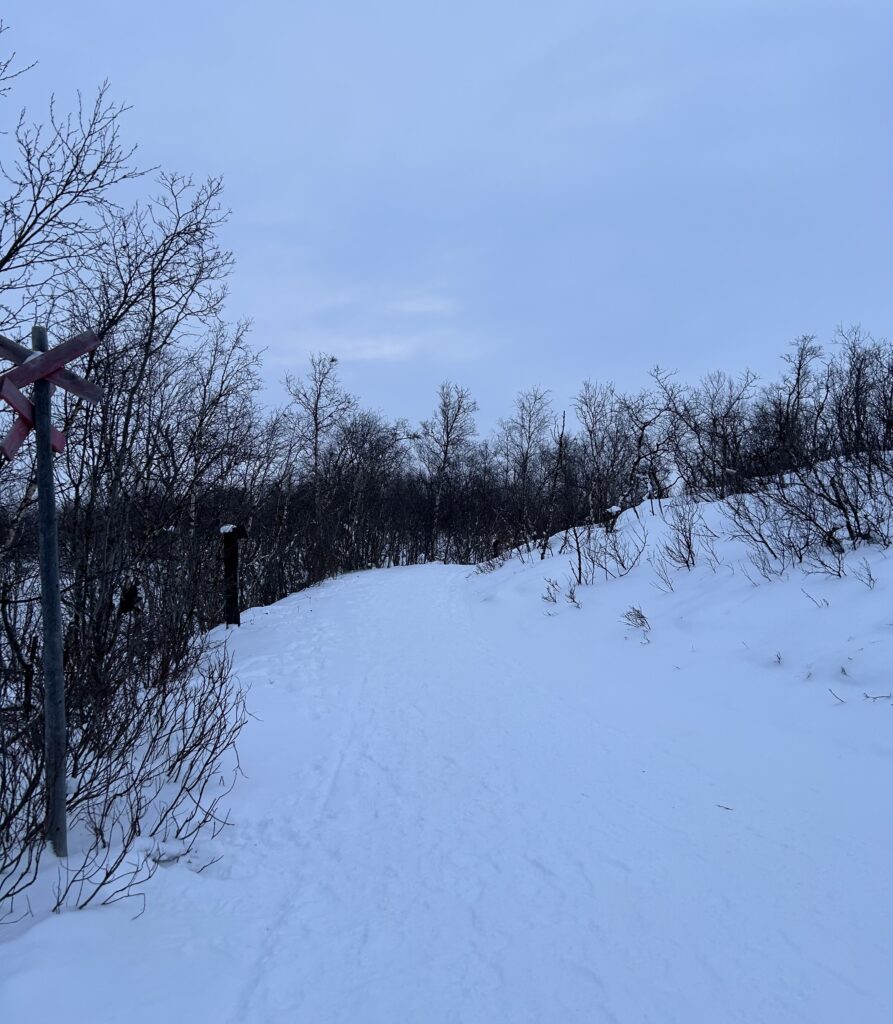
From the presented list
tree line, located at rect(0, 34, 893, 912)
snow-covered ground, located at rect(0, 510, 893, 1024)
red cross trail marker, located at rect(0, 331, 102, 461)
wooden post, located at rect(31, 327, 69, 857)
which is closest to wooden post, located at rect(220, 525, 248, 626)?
tree line, located at rect(0, 34, 893, 912)

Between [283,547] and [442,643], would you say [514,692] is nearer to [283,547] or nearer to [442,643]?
[442,643]

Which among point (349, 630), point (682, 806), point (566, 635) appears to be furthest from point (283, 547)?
point (682, 806)

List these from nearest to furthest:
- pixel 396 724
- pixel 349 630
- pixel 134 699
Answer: pixel 134 699 < pixel 396 724 < pixel 349 630

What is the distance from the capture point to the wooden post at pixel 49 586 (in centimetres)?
281

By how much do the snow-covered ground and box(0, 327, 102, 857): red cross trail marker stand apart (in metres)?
0.83

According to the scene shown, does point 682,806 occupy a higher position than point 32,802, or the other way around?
point 32,802

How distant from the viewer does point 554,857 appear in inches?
154

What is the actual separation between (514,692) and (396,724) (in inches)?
75.3

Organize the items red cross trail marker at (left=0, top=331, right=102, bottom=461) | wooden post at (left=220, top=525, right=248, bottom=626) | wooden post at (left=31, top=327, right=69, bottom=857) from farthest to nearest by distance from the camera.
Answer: wooden post at (left=220, top=525, right=248, bottom=626) → wooden post at (left=31, top=327, right=69, bottom=857) → red cross trail marker at (left=0, top=331, right=102, bottom=461)

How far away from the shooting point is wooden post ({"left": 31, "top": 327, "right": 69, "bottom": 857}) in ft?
9.21

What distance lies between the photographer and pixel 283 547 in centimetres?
2352

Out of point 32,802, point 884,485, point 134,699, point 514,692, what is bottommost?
point 514,692

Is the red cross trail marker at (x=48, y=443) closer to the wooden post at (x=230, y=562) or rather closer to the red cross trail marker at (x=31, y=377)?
the red cross trail marker at (x=31, y=377)

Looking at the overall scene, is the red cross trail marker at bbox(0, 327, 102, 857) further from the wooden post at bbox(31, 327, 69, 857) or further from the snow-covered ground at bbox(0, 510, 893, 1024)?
the snow-covered ground at bbox(0, 510, 893, 1024)
